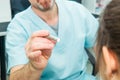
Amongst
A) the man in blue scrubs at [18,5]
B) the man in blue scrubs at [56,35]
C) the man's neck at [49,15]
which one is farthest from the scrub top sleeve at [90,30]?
the man in blue scrubs at [18,5]

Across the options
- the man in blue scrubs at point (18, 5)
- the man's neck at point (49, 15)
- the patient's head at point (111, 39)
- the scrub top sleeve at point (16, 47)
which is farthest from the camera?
the man in blue scrubs at point (18, 5)

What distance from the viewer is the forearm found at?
1183 mm

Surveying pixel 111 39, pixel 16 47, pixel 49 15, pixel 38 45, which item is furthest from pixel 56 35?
pixel 111 39

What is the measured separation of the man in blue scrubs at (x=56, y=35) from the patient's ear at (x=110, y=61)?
0.51 meters

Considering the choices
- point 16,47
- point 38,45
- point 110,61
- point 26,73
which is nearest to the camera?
point 110,61

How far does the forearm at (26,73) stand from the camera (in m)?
1.18

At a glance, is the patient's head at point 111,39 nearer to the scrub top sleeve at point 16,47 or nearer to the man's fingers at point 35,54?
the man's fingers at point 35,54

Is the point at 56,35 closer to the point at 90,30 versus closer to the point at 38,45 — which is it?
the point at 90,30

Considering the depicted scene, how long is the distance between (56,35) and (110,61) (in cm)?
68

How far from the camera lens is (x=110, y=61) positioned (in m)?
0.78

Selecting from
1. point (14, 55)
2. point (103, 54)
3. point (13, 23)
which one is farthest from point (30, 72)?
point (103, 54)

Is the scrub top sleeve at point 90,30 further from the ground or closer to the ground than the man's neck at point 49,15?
closer to the ground

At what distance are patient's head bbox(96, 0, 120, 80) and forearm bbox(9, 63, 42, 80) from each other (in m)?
0.44

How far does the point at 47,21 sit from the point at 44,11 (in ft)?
0.19
